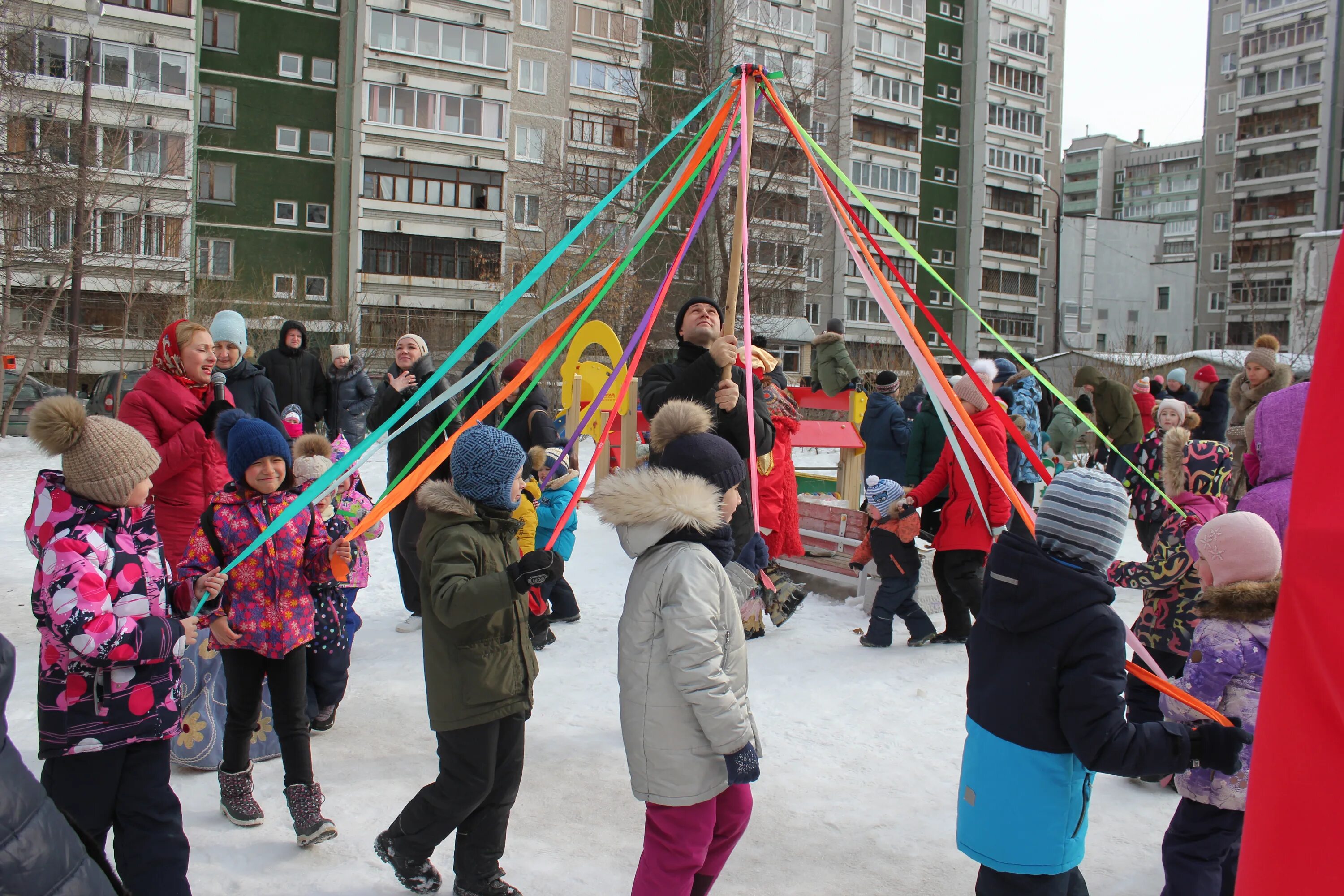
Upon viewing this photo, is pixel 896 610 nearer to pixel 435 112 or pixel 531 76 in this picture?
pixel 435 112

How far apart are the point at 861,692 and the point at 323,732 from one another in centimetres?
293

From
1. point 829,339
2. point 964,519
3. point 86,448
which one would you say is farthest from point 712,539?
point 829,339

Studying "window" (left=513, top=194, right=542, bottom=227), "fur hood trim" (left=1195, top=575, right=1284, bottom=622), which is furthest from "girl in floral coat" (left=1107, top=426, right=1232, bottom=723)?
"window" (left=513, top=194, right=542, bottom=227)

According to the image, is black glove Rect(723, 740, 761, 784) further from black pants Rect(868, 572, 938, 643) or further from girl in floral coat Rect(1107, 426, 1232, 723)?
black pants Rect(868, 572, 938, 643)

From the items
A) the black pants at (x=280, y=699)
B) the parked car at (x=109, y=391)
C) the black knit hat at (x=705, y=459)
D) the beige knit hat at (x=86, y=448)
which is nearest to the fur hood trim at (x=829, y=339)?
the black knit hat at (x=705, y=459)

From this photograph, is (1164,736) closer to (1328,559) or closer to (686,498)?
(686,498)

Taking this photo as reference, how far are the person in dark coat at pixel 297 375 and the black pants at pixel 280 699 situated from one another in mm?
5914

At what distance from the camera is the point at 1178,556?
168 inches

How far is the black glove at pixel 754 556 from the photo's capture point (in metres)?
4.22

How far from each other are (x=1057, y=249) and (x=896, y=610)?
2398 centimetres

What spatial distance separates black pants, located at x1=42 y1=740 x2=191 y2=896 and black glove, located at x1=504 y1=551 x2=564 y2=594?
46.0 inches

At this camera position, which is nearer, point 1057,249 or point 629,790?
point 629,790

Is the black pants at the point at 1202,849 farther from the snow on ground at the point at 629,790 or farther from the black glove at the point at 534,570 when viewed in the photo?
the black glove at the point at 534,570

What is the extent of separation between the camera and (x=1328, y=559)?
0.91m
